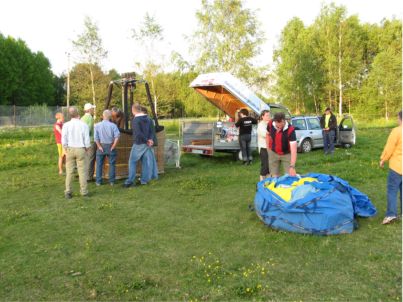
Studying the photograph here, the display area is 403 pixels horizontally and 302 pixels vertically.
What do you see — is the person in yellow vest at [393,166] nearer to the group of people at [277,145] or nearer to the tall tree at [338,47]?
the group of people at [277,145]

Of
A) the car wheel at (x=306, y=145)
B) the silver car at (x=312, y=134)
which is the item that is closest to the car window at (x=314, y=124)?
the silver car at (x=312, y=134)

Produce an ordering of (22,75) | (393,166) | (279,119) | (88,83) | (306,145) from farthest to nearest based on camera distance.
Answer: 1. (22,75)
2. (88,83)
3. (306,145)
4. (279,119)
5. (393,166)

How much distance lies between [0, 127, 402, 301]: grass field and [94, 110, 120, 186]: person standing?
80 cm

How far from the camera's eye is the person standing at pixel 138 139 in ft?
29.3

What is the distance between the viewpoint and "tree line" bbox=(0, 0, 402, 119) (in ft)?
89.6

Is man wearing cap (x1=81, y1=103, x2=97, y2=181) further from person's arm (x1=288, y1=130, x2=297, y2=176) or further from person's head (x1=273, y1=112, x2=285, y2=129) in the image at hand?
person's arm (x1=288, y1=130, x2=297, y2=176)

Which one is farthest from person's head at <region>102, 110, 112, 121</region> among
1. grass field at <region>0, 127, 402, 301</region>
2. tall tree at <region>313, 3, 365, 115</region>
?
tall tree at <region>313, 3, 365, 115</region>

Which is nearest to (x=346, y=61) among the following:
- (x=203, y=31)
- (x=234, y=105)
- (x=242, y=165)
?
(x=203, y=31)

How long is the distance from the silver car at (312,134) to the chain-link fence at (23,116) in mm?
24079

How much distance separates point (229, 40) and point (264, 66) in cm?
307

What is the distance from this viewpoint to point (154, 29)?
98.6ft

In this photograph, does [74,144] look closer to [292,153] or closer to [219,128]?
[292,153]

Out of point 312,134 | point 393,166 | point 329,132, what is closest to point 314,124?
point 312,134

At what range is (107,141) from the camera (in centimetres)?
897
